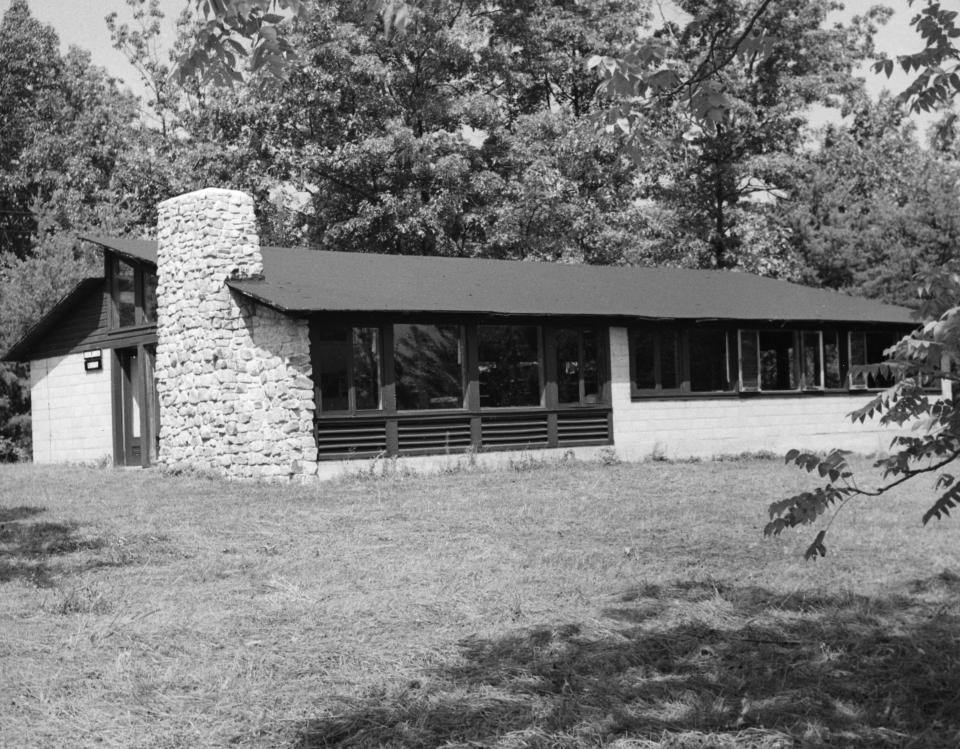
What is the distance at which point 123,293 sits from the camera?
21.5 m

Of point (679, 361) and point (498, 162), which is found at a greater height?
point (498, 162)

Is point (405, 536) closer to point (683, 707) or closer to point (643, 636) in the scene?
point (643, 636)

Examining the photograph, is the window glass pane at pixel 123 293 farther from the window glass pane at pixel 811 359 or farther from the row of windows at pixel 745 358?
the window glass pane at pixel 811 359

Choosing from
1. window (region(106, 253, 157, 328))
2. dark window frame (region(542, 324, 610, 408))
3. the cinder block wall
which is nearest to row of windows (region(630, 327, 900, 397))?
the cinder block wall

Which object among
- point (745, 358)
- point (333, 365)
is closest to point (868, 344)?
point (745, 358)

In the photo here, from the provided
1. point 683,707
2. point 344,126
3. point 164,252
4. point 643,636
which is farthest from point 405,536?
point 344,126

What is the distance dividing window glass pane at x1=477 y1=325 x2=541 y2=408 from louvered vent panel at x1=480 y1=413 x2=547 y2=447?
302mm

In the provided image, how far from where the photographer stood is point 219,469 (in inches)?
699

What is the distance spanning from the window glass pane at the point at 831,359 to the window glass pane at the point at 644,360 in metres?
4.24

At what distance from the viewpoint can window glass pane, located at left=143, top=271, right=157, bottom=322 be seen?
20578 mm

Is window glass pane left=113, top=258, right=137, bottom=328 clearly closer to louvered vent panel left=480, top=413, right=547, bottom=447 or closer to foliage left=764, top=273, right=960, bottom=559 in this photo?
louvered vent panel left=480, top=413, right=547, bottom=447

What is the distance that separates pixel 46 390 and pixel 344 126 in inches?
426

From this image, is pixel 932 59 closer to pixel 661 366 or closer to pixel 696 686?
pixel 696 686

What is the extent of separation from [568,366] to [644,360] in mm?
1671
